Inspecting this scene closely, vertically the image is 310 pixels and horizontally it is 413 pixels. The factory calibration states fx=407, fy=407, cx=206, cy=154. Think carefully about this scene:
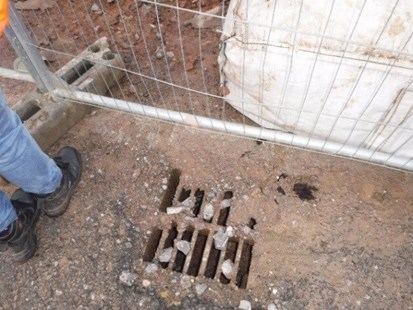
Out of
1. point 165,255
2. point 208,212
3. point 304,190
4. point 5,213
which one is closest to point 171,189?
point 208,212

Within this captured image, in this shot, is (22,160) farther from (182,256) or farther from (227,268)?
(227,268)

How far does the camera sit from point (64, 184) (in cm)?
201

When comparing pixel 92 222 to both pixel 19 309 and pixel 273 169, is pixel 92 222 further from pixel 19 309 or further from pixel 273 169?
pixel 273 169

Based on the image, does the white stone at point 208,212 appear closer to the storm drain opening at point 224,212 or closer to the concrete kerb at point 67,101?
the storm drain opening at point 224,212

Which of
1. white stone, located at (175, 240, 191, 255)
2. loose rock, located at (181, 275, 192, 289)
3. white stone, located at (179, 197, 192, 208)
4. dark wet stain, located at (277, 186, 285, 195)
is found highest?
dark wet stain, located at (277, 186, 285, 195)

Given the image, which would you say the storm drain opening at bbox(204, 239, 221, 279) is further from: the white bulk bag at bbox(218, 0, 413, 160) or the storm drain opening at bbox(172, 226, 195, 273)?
the white bulk bag at bbox(218, 0, 413, 160)

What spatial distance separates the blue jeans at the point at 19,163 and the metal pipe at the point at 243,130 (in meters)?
0.48

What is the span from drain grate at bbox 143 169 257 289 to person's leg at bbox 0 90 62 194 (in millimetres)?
556

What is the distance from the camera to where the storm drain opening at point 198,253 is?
75.5 inches

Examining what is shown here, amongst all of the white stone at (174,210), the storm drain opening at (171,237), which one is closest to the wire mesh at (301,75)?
the white stone at (174,210)

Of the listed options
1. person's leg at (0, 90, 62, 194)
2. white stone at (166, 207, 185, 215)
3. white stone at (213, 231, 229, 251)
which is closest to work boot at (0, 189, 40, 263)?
person's leg at (0, 90, 62, 194)

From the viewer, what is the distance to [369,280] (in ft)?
5.91

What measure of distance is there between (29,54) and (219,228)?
1.26 metres

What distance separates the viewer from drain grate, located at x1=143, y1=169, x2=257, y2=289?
6.21 feet
